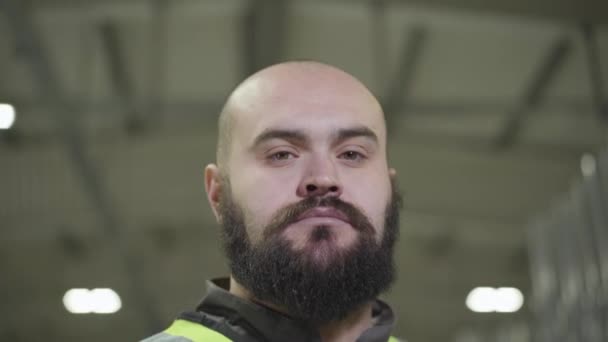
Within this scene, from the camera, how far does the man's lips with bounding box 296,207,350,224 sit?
6.65 ft

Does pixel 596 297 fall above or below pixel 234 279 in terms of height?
above

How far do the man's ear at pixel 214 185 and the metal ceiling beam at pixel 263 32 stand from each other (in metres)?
5.12

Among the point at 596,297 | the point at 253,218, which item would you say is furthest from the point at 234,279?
the point at 596,297

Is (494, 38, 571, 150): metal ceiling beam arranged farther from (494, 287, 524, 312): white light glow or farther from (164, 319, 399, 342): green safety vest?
(164, 319, 399, 342): green safety vest

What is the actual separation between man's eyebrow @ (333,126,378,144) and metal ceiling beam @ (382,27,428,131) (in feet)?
20.0

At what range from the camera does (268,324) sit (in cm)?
201

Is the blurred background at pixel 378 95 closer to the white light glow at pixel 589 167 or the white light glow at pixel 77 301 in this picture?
the white light glow at pixel 589 167

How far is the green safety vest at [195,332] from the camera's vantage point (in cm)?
200

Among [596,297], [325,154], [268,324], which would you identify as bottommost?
[268,324]

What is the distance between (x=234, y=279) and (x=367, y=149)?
0.47 meters

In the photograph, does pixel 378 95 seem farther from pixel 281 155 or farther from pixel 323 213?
pixel 323 213

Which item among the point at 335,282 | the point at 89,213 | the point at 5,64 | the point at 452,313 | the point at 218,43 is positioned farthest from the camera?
the point at 452,313

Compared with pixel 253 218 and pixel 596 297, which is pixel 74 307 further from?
pixel 253 218

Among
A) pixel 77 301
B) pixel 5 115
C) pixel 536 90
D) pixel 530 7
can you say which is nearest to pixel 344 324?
pixel 530 7
